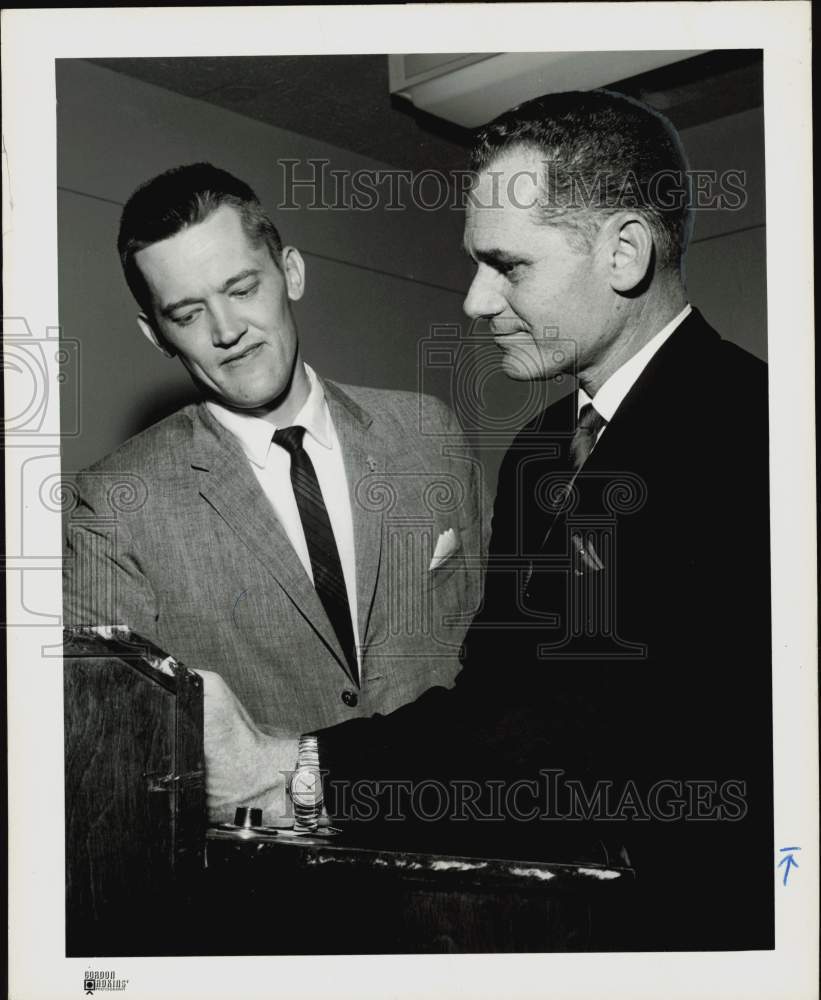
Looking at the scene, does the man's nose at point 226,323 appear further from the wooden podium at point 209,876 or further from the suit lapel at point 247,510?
the wooden podium at point 209,876

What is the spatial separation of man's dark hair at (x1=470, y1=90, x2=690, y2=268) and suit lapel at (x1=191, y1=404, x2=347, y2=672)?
0.68 meters

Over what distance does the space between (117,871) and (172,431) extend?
75 cm

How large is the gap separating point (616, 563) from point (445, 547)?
292 millimetres

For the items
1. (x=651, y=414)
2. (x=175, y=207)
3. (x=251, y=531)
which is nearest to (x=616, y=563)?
(x=651, y=414)

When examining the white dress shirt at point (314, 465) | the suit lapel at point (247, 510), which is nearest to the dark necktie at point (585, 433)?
the white dress shirt at point (314, 465)

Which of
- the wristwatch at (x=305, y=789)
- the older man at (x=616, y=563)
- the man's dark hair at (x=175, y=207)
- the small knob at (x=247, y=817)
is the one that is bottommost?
the small knob at (x=247, y=817)

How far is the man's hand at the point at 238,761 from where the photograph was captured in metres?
1.80

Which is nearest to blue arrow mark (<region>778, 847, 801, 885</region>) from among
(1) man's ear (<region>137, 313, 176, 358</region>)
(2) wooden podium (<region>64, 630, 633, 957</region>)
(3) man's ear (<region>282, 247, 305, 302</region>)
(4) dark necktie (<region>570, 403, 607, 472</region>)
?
(2) wooden podium (<region>64, 630, 633, 957</region>)

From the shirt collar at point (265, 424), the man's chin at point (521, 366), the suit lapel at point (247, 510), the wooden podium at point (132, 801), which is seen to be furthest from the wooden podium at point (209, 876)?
the man's chin at point (521, 366)

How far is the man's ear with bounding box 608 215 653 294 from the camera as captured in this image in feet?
5.97

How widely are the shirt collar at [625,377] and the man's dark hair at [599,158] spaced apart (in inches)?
4.2

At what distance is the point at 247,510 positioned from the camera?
1.84m

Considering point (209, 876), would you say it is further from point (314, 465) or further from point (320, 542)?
point (314, 465)

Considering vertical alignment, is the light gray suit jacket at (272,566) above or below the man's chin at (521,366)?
below
